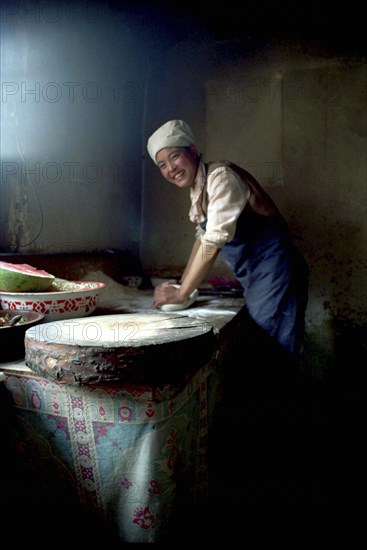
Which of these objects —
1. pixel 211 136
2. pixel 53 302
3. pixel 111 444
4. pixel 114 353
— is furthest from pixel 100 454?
pixel 211 136

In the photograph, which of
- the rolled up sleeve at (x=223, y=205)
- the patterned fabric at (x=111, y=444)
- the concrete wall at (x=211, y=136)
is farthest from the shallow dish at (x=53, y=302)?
the concrete wall at (x=211, y=136)

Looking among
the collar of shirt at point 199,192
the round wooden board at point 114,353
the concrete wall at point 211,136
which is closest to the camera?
the round wooden board at point 114,353

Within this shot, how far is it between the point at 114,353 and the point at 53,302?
1.89 ft

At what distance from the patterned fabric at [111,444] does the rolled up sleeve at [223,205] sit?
1047 millimetres

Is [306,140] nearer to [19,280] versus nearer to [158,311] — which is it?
[158,311]

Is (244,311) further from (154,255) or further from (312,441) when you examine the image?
(154,255)

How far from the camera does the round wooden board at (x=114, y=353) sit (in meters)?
1.13

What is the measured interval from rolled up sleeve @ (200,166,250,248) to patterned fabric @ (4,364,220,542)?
1.05 metres

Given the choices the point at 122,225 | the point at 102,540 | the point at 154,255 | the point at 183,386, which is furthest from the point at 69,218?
the point at 102,540

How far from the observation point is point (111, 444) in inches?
48.7

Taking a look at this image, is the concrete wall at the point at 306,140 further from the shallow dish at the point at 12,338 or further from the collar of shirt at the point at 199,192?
the shallow dish at the point at 12,338

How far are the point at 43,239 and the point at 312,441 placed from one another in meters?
1.95

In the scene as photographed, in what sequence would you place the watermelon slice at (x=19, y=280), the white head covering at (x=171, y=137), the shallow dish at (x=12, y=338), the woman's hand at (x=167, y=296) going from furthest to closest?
the white head covering at (x=171, y=137) → the woman's hand at (x=167, y=296) → the watermelon slice at (x=19, y=280) → the shallow dish at (x=12, y=338)

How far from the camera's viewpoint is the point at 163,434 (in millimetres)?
1243
